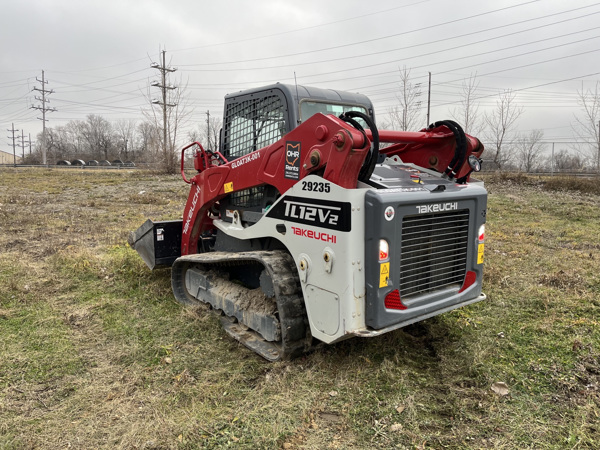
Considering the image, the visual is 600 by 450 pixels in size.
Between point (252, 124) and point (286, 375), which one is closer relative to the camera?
point (286, 375)

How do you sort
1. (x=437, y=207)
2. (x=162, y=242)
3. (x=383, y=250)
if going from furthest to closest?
(x=162, y=242) → (x=437, y=207) → (x=383, y=250)

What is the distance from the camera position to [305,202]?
3.51 metres

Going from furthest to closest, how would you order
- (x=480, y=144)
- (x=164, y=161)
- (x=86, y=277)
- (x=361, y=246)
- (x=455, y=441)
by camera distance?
(x=164, y=161)
(x=86, y=277)
(x=480, y=144)
(x=361, y=246)
(x=455, y=441)

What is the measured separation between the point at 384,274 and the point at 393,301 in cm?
26

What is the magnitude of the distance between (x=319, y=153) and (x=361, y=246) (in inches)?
30.3

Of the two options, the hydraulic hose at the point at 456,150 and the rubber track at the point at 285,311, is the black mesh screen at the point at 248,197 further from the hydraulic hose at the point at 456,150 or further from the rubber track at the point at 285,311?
the hydraulic hose at the point at 456,150

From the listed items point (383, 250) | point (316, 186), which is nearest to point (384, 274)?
point (383, 250)

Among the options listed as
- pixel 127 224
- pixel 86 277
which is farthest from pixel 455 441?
pixel 127 224

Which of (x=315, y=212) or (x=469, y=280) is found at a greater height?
(x=315, y=212)

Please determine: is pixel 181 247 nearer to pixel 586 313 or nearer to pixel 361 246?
pixel 361 246

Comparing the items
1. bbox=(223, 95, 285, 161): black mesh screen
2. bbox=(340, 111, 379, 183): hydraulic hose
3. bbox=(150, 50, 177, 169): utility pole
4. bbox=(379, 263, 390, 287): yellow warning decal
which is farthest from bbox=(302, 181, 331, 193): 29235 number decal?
bbox=(150, 50, 177, 169): utility pole

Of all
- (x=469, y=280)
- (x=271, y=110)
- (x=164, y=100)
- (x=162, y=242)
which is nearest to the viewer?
(x=469, y=280)

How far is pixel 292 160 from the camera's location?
3.68 metres

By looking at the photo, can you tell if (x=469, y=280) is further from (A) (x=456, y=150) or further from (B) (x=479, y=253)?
(A) (x=456, y=150)
